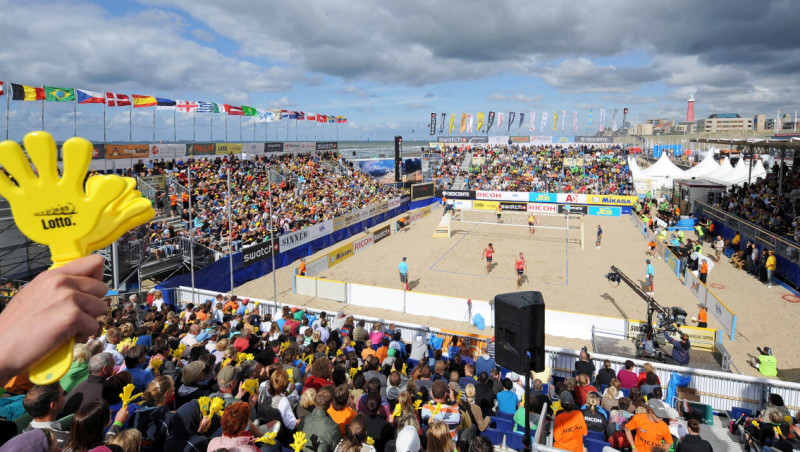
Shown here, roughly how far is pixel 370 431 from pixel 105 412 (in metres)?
2.40

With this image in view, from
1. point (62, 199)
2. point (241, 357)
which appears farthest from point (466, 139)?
point (62, 199)

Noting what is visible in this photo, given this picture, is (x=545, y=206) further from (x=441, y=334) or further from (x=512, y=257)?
(x=441, y=334)

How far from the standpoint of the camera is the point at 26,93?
19734 millimetres

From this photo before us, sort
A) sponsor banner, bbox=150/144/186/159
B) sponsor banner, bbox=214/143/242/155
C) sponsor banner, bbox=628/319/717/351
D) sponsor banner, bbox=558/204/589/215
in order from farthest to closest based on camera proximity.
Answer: sponsor banner, bbox=558/204/589/215
sponsor banner, bbox=214/143/242/155
sponsor banner, bbox=150/144/186/159
sponsor banner, bbox=628/319/717/351

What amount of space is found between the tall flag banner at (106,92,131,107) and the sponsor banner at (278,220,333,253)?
1210 cm

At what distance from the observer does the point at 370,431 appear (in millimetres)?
4547

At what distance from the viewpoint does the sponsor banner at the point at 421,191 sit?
41.2 m

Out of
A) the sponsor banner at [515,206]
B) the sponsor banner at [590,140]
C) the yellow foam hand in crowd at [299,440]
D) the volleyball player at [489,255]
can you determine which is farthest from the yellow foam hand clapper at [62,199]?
the sponsor banner at [590,140]

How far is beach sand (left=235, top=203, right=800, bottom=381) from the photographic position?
14.2 metres

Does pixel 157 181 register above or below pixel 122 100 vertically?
below

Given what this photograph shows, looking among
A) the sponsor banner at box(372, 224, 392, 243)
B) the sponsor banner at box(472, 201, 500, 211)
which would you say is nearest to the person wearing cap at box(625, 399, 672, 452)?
the sponsor banner at box(372, 224, 392, 243)

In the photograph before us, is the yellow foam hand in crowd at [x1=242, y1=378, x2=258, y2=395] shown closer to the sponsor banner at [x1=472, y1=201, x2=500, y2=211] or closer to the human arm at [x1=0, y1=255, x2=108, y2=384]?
the human arm at [x1=0, y1=255, x2=108, y2=384]

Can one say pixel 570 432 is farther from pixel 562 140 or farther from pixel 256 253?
pixel 562 140

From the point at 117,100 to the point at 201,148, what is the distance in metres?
5.95
